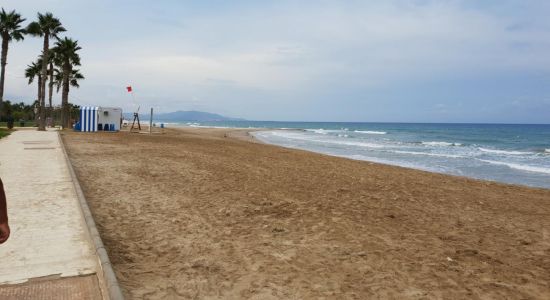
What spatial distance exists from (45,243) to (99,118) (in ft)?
108

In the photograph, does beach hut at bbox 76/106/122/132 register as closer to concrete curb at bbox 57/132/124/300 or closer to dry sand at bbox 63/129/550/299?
dry sand at bbox 63/129/550/299

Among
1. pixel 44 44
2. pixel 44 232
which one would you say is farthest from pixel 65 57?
pixel 44 232

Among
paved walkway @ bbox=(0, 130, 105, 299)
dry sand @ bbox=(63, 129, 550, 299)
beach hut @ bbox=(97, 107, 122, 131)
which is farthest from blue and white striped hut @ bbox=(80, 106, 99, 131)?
paved walkway @ bbox=(0, 130, 105, 299)

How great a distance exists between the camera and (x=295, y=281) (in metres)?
4.64

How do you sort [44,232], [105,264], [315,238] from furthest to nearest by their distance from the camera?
1. [315,238]
2. [44,232]
3. [105,264]

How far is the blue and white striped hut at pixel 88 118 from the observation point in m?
34.3

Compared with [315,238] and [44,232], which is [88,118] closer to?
[44,232]

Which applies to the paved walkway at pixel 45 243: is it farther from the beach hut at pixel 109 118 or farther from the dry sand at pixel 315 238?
the beach hut at pixel 109 118

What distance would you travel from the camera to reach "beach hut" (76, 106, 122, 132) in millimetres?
34438

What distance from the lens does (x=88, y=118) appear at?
3438 cm

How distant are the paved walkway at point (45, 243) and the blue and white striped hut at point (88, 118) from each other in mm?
26425

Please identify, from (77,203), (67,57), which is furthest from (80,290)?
(67,57)

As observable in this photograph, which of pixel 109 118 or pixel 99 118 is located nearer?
pixel 99 118

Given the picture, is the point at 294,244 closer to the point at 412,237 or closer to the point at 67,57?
the point at 412,237
